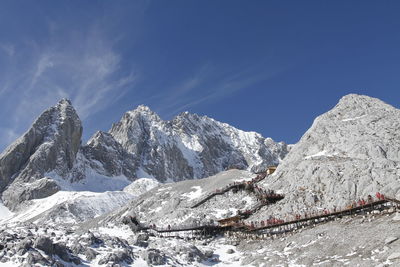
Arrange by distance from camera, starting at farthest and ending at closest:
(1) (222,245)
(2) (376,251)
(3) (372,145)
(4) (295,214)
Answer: (3) (372,145) < (4) (295,214) < (1) (222,245) < (2) (376,251)

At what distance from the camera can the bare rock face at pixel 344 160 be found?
65.2m

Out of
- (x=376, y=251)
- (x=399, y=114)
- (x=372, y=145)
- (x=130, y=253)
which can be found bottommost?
(x=376, y=251)

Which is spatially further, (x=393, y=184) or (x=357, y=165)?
(x=357, y=165)

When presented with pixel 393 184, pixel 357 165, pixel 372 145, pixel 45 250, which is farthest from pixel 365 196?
pixel 45 250

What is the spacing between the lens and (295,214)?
216 feet

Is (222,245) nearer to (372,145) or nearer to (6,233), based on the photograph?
(6,233)

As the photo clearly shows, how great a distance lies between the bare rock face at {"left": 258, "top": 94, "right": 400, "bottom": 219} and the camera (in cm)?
6525

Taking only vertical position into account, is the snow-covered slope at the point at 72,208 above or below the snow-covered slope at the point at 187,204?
above

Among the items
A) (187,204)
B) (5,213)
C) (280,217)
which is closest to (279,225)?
(280,217)

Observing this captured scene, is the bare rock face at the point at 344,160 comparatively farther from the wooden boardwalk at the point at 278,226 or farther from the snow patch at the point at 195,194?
the snow patch at the point at 195,194

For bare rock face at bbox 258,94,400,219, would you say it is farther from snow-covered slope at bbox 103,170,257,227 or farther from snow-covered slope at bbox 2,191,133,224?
snow-covered slope at bbox 2,191,133,224

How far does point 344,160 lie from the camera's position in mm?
76812

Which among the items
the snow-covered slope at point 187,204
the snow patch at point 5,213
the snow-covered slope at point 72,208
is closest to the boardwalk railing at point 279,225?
the snow-covered slope at point 187,204

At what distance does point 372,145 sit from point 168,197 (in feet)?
151
